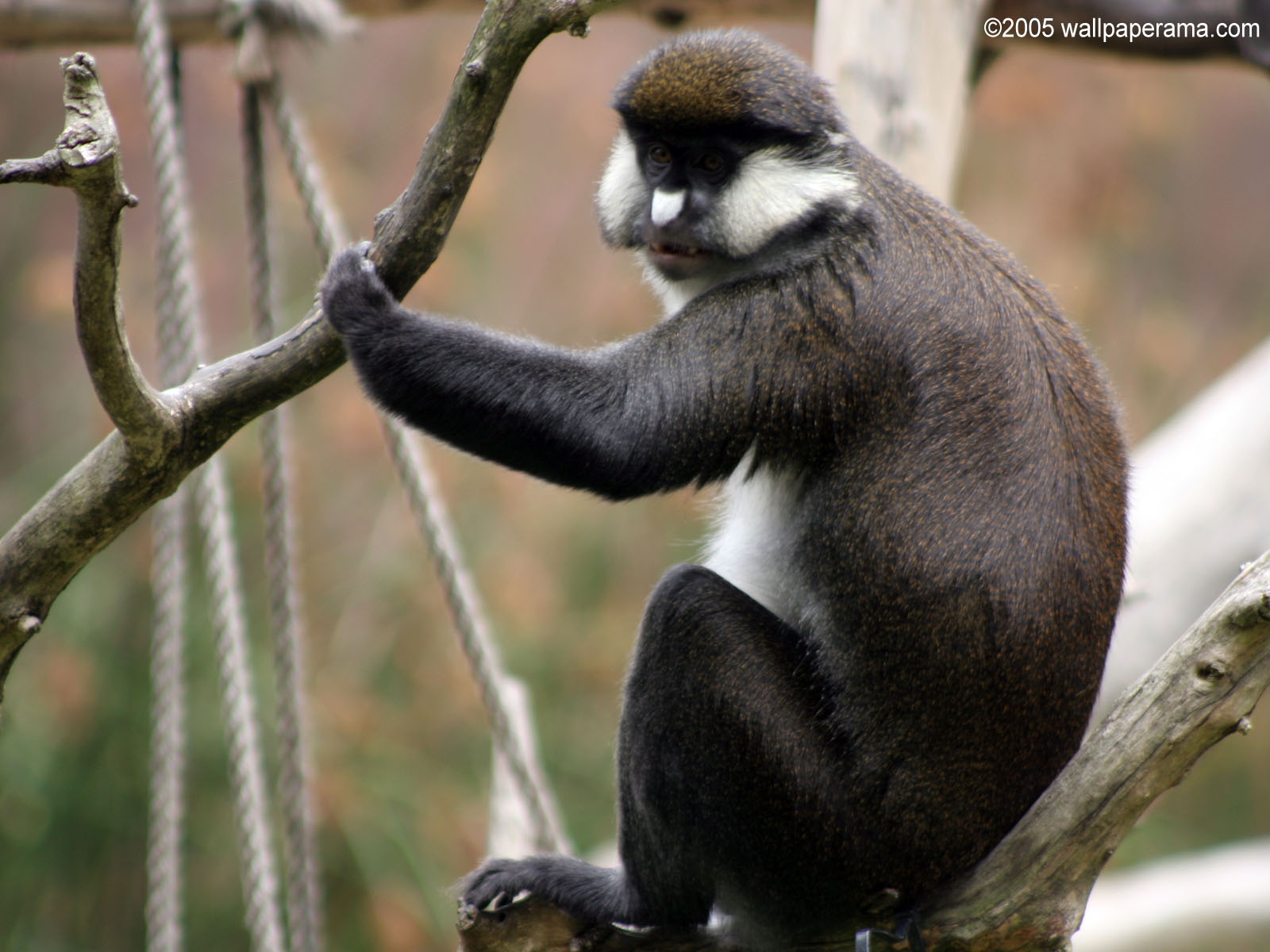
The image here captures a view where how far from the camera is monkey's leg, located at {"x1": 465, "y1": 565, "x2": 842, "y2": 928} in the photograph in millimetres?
2420

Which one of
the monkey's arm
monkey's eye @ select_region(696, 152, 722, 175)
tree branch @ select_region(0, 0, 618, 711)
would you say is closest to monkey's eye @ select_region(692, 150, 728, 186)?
monkey's eye @ select_region(696, 152, 722, 175)

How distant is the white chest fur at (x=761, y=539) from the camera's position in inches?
105

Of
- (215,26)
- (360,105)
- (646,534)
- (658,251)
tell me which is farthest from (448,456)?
(658,251)

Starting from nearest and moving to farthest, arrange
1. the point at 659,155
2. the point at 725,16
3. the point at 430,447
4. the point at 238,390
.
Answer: the point at 238,390 → the point at 659,155 → the point at 725,16 → the point at 430,447

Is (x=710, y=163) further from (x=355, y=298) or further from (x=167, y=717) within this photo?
(x=167, y=717)

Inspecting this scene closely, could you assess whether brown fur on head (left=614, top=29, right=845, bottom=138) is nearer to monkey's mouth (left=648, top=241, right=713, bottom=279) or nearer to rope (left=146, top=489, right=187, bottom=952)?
monkey's mouth (left=648, top=241, right=713, bottom=279)

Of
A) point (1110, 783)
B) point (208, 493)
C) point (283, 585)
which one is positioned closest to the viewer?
point (1110, 783)

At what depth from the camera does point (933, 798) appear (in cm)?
241

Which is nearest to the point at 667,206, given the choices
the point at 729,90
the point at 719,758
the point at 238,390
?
the point at 729,90

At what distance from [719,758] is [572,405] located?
0.76m

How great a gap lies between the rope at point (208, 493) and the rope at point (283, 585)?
140 mm

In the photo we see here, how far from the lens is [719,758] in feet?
7.97

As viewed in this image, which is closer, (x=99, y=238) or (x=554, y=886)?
(x=99, y=238)

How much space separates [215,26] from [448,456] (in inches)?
142
